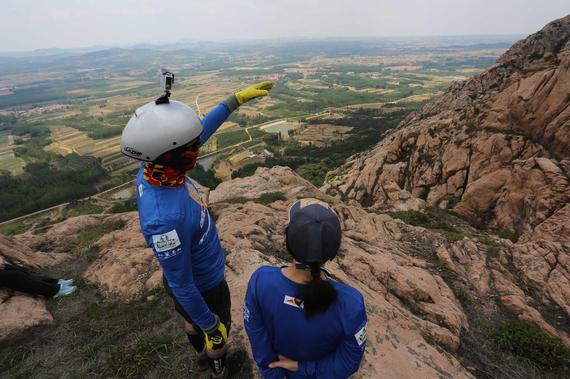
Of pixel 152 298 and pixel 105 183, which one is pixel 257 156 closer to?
pixel 105 183

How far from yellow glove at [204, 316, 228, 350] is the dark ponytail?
166cm

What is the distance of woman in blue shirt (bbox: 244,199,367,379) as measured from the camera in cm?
235

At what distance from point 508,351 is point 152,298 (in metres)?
7.90

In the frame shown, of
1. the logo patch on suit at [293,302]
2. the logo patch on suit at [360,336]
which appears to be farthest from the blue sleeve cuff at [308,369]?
the logo patch on suit at [293,302]

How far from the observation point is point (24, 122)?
13438cm

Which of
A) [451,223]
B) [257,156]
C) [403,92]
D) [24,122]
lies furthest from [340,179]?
[24,122]

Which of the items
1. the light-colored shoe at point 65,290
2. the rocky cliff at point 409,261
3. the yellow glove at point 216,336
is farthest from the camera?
the light-colored shoe at point 65,290

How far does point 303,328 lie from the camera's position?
8.54 feet

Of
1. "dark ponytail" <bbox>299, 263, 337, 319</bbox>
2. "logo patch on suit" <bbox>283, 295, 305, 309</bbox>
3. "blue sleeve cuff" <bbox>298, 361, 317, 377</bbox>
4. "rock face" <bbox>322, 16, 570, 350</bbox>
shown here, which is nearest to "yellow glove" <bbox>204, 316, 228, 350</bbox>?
"blue sleeve cuff" <bbox>298, 361, 317, 377</bbox>

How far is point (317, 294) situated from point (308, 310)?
0.67 ft

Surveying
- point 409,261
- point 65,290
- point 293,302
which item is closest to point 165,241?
point 293,302

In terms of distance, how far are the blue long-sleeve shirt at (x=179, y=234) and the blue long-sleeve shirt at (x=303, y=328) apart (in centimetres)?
70

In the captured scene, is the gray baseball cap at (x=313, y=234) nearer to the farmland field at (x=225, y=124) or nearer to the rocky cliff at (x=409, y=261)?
the rocky cliff at (x=409, y=261)

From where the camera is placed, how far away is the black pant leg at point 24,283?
6351mm
